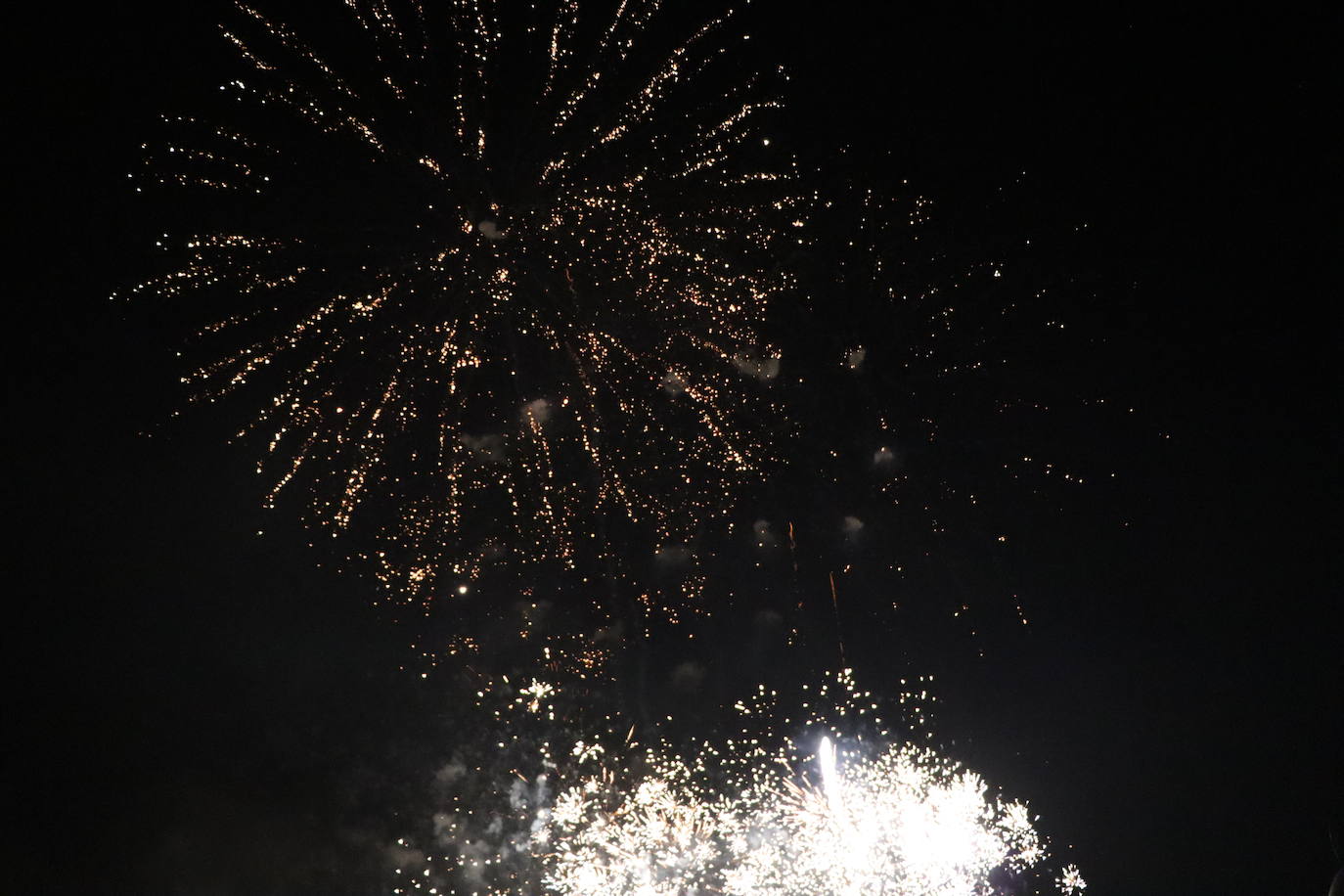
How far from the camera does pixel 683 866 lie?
1580 centimetres

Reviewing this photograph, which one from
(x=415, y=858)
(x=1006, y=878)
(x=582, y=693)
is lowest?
(x=415, y=858)

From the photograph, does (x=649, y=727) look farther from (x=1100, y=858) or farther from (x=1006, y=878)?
(x=1100, y=858)

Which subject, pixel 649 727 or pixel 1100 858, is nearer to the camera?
pixel 649 727

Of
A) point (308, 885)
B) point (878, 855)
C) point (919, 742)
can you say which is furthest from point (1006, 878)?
point (308, 885)

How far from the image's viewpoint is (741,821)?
15023 millimetres

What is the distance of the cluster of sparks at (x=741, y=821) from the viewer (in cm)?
1390

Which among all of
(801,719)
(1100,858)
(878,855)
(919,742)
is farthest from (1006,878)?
(801,719)

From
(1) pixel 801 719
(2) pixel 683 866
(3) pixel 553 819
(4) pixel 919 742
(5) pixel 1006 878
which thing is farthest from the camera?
(5) pixel 1006 878

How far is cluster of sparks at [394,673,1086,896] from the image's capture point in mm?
13898

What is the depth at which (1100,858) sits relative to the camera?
2162 cm

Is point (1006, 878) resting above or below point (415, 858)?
above

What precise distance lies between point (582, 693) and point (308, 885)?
6.65 meters

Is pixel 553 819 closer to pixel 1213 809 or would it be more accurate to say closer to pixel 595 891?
pixel 595 891

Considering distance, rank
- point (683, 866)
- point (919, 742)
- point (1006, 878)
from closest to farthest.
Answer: point (919, 742) < point (683, 866) < point (1006, 878)
